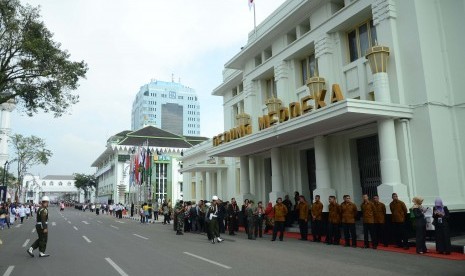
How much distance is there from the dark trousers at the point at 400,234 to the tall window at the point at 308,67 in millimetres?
9796

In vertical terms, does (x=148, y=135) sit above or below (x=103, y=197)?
above

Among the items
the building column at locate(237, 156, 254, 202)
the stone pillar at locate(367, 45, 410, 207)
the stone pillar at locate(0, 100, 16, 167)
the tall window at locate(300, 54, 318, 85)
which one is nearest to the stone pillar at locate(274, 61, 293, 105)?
the tall window at locate(300, 54, 318, 85)

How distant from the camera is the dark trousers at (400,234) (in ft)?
41.3

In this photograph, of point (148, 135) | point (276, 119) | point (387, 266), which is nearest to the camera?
point (387, 266)

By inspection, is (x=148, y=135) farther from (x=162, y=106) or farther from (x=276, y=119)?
(x=162, y=106)

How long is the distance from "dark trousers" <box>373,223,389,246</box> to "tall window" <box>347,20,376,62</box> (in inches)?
310

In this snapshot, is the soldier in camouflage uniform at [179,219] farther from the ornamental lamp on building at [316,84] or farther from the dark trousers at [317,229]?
the ornamental lamp on building at [316,84]

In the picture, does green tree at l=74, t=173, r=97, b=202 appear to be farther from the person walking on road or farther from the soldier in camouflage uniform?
the person walking on road

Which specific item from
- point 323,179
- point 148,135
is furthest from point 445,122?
point 148,135

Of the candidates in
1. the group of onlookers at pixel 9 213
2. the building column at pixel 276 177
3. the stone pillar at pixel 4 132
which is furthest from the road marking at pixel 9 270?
the stone pillar at pixel 4 132

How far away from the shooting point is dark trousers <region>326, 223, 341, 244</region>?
14.2 m

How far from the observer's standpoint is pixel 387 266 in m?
9.38

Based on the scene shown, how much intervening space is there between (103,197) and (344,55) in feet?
259

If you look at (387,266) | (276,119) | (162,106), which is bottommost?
(387,266)
